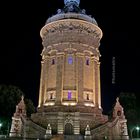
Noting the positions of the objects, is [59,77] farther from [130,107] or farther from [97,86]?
[130,107]

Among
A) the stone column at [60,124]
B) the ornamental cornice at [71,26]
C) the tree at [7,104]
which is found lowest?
the stone column at [60,124]

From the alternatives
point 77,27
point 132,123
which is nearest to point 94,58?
point 77,27

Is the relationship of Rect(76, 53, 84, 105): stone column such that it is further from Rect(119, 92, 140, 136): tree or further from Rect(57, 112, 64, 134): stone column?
Rect(119, 92, 140, 136): tree

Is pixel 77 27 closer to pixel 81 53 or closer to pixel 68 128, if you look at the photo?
pixel 81 53

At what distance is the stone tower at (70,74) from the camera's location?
42.6 m

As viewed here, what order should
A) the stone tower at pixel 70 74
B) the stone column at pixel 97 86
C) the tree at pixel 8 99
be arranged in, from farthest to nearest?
the tree at pixel 8 99 → the stone column at pixel 97 86 → the stone tower at pixel 70 74

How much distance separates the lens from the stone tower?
42562 mm

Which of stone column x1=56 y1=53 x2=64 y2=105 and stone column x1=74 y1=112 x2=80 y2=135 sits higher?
stone column x1=56 y1=53 x2=64 y2=105

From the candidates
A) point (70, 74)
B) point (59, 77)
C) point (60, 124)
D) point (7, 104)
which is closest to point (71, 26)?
point (70, 74)

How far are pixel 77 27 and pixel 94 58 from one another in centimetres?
638

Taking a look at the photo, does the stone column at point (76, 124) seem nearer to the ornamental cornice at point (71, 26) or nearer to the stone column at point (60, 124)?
the stone column at point (60, 124)

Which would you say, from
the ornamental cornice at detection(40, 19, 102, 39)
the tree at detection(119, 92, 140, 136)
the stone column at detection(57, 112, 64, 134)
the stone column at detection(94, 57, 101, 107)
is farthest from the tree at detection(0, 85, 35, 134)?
the tree at detection(119, 92, 140, 136)

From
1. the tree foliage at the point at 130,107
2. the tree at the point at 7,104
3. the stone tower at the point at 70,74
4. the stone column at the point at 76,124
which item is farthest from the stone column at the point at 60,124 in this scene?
the tree foliage at the point at 130,107

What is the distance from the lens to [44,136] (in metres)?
38.0
